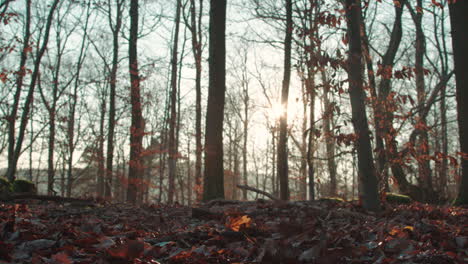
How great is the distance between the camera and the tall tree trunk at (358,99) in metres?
4.58

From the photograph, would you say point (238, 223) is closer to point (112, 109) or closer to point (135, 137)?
point (135, 137)

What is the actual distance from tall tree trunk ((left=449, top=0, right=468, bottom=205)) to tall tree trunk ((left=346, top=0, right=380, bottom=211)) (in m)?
4.05

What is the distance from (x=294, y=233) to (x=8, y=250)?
1491 mm

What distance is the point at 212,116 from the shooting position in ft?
27.5

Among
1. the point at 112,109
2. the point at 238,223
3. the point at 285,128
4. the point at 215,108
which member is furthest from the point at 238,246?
the point at 112,109

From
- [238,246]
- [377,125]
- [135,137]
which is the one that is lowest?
[238,246]

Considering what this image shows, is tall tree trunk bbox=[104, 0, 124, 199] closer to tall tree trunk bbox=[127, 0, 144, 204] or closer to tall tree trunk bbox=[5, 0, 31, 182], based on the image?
tall tree trunk bbox=[127, 0, 144, 204]

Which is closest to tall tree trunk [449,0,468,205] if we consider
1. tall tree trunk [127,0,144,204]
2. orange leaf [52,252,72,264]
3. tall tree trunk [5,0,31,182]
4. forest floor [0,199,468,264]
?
forest floor [0,199,468,264]

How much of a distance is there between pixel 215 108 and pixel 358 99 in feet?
14.0

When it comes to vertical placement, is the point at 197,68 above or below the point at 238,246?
above

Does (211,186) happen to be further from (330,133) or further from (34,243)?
(34,243)

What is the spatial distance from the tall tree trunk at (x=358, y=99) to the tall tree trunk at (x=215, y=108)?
3.99 metres

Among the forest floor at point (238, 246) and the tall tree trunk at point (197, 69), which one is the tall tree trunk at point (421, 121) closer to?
the forest floor at point (238, 246)

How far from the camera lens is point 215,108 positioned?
838 centimetres
